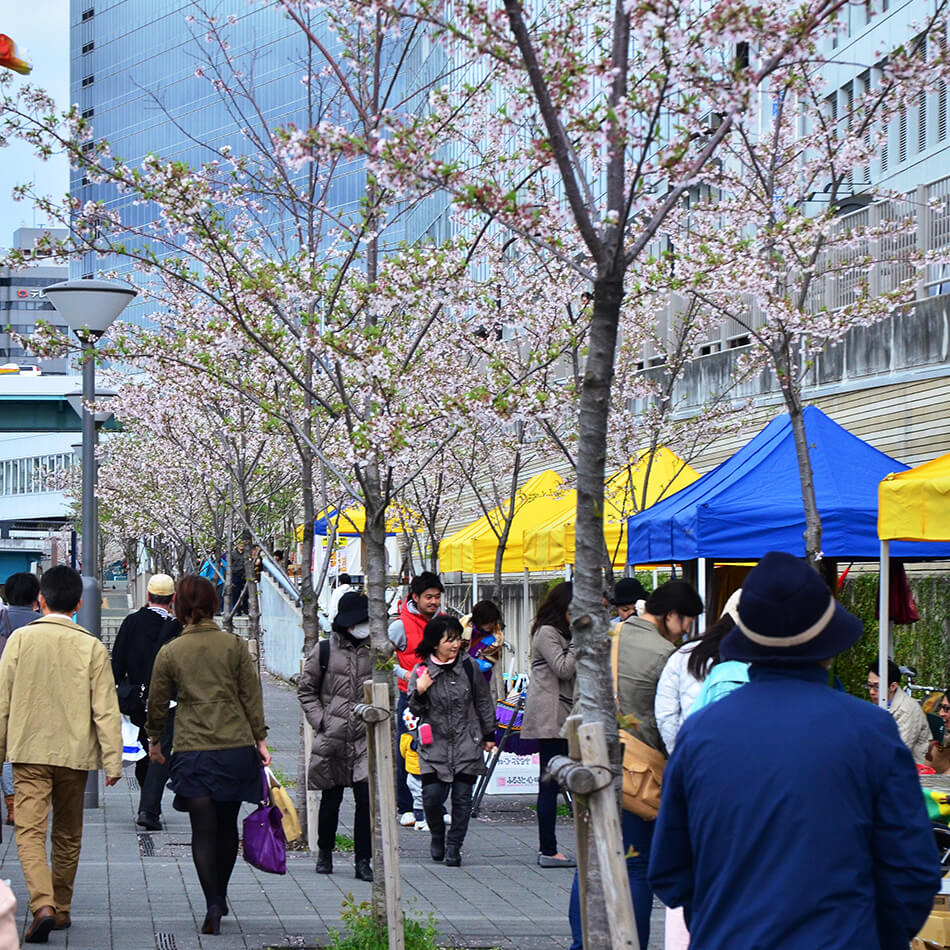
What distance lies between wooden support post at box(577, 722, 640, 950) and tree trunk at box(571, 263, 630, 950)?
0.15m

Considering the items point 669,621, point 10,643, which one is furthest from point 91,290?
point 669,621

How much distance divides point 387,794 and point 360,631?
3173 millimetres

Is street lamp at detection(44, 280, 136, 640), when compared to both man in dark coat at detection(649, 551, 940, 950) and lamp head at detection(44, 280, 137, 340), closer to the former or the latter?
lamp head at detection(44, 280, 137, 340)

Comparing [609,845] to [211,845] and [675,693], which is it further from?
[211,845]

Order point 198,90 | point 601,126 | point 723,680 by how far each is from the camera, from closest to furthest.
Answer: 1. point 601,126
2. point 723,680
3. point 198,90

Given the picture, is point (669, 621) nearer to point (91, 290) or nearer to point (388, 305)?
point (388, 305)

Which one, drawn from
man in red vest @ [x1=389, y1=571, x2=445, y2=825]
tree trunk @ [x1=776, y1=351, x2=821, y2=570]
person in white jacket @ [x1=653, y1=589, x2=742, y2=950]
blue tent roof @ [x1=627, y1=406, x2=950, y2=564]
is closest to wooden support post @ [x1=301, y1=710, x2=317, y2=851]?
man in red vest @ [x1=389, y1=571, x2=445, y2=825]

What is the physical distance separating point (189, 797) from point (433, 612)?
4.17 metres

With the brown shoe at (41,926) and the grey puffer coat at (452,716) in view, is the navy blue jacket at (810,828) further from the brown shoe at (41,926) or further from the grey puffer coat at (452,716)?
the grey puffer coat at (452,716)

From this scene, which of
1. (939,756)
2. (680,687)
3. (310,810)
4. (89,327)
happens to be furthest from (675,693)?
(89,327)

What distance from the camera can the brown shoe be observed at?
7723mm

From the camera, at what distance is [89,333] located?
1252 cm

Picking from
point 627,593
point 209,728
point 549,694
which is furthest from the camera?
point 549,694

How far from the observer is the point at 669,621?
289 inches
